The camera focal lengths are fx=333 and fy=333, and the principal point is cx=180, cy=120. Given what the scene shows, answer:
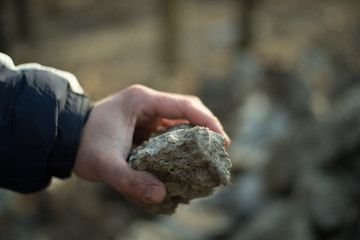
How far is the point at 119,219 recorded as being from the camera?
13.4ft

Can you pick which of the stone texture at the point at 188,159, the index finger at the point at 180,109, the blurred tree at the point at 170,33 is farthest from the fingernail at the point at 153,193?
the blurred tree at the point at 170,33

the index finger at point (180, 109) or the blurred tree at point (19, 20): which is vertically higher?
the index finger at point (180, 109)

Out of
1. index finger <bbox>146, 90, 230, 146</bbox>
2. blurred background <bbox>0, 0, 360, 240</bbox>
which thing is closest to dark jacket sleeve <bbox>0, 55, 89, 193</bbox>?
index finger <bbox>146, 90, 230, 146</bbox>

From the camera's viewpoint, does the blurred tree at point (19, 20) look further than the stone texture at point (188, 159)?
Yes

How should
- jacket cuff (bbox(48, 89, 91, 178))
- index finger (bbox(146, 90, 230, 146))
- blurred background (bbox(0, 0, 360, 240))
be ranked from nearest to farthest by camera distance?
jacket cuff (bbox(48, 89, 91, 178)), index finger (bbox(146, 90, 230, 146)), blurred background (bbox(0, 0, 360, 240))

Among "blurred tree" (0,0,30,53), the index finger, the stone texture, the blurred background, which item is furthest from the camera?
"blurred tree" (0,0,30,53)

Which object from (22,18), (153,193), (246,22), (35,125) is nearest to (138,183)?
(153,193)

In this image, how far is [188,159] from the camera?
1.59m

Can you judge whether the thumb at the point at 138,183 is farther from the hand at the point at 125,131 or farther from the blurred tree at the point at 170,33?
the blurred tree at the point at 170,33

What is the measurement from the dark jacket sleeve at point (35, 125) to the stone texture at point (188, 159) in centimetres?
39

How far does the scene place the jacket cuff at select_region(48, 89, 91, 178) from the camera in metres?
1.78

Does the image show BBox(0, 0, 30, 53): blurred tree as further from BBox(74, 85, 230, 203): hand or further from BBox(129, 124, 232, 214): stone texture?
BBox(129, 124, 232, 214): stone texture

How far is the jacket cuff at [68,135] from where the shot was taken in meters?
1.78

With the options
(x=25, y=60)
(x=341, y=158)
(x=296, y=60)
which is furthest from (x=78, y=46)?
(x=341, y=158)
